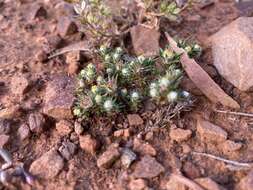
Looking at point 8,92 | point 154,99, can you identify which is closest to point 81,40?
point 8,92

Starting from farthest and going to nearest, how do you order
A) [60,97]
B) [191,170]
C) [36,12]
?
[36,12], [60,97], [191,170]

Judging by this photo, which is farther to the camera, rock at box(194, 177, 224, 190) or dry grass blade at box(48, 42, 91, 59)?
dry grass blade at box(48, 42, 91, 59)

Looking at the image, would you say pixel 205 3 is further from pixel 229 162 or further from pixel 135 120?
pixel 229 162

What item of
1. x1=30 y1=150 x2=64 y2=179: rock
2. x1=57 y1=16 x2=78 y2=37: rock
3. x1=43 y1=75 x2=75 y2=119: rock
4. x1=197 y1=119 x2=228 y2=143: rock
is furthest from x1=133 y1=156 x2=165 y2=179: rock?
x1=57 y1=16 x2=78 y2=37: rock

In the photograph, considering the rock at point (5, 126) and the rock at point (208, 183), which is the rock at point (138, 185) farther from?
the rock at point (5, 126)

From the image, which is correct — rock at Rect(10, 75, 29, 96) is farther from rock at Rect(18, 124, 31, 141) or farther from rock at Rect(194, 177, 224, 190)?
rock at Rect(194, 177, 224, 190)

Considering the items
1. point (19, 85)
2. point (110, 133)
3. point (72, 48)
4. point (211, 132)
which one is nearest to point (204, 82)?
point (211, 132)
